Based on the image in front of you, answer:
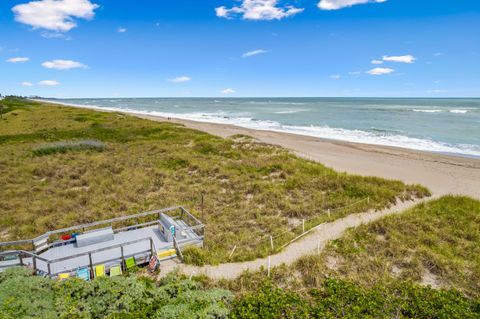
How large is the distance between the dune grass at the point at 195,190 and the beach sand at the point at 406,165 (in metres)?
3.85

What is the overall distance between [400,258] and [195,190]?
12.5m

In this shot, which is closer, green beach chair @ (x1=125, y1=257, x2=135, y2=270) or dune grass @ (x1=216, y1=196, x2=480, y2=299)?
dune grass @ (x1=216, y1=196, x2=480, y2=299)

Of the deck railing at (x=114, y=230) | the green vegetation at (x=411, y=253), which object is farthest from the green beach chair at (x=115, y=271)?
the green vegetation at (x=411, y=253)

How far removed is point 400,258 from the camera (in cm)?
1040

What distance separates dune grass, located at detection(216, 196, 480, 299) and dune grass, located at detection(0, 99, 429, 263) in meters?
1.73

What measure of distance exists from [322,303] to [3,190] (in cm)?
2100

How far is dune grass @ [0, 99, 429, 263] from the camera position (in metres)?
13.2

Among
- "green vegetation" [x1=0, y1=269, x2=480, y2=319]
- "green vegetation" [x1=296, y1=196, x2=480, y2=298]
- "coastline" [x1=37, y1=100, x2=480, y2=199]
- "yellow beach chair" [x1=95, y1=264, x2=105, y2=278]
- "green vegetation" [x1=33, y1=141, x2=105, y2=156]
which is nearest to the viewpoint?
"green vegetation" [x1=0, y1=269, x2=480, y2=319]

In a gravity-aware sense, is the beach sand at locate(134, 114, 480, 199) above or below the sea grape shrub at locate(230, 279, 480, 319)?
above

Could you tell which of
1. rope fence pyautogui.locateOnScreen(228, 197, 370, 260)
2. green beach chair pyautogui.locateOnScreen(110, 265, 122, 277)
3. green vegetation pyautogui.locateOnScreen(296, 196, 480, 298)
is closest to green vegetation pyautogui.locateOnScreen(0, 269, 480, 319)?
green vegetation pyautogui.locateOnScreen(296, 196, 480, 298)

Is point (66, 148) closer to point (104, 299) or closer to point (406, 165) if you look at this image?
point (104, 299)

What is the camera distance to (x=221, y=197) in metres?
16.8

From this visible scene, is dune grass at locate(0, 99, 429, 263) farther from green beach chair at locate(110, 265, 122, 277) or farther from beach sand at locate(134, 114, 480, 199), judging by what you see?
beach sand at locate(134, 114, 480, 199)

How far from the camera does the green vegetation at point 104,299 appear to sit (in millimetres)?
6555
